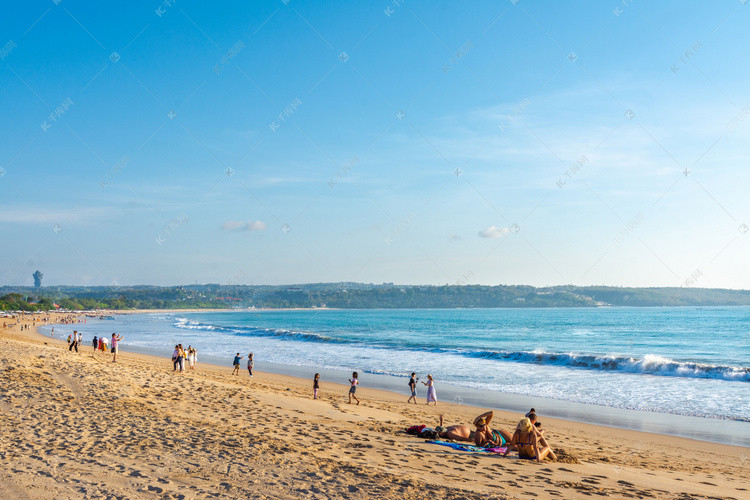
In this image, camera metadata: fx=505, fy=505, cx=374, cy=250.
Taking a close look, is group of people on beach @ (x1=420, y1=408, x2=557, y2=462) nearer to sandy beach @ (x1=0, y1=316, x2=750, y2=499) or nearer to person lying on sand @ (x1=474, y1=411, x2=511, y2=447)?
person lying on sand @ (x1=474, y1=411, x2=511, y2=447)

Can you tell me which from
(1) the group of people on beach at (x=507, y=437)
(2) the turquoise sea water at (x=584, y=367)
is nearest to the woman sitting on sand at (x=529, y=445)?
(1) the group of people on beach at (x=507, y=437)

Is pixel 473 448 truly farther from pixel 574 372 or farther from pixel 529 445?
pixel 574 372

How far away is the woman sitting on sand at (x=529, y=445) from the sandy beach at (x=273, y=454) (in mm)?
271

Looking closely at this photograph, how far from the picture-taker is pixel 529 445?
10.4 meters

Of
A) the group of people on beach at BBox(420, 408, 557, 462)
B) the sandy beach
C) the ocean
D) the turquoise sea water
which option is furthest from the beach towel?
the turquoise sea water

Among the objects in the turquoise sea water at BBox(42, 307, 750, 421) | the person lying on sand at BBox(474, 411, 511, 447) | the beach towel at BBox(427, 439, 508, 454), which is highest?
the person lying on sand at BBox(474, 411, 511, 447)

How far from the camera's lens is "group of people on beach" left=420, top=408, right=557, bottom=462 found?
10.4 m

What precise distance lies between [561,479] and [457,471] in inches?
72.5

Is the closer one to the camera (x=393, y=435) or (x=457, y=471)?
(x=457, y=471)

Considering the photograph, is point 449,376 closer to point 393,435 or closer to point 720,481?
point 393,435

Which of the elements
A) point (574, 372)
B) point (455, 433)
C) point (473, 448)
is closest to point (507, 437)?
point (473, 448)

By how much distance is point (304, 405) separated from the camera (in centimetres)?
1634

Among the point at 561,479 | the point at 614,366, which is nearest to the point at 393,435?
the point at 561,479

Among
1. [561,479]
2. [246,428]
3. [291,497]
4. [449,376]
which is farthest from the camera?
[449,376]
